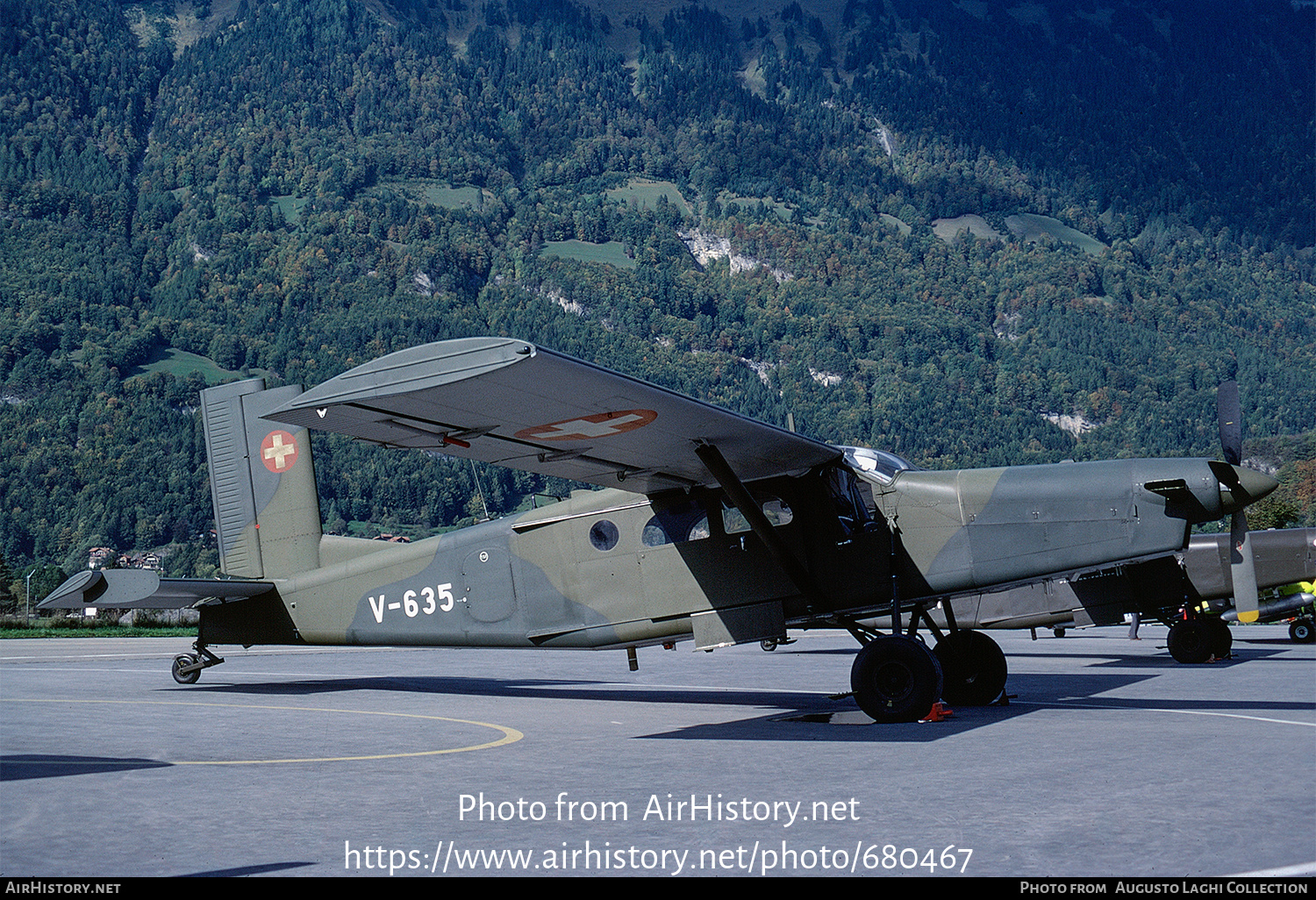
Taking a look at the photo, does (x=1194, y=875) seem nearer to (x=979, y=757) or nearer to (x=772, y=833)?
(x=772, y=833)

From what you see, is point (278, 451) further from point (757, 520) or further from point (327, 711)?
point (757, 520)

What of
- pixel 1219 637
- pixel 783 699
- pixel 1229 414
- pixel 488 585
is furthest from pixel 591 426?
pixel 1219 637

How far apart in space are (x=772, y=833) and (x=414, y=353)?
14.1 feet

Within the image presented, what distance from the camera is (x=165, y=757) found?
29.9 ft

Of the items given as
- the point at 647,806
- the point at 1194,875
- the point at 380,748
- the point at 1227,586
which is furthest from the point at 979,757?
the point at 1227,586

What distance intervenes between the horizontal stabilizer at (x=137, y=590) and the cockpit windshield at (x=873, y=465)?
814 centimetres

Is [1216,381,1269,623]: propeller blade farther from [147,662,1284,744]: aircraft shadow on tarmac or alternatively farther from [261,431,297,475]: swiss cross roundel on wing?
[261,431,297,475]: swiss cross roundel on wing

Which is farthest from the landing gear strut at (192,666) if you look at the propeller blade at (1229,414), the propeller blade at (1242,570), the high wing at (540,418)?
the propeller blade at (1229,414)

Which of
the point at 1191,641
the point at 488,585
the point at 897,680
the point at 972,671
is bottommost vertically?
the point at 1191,641

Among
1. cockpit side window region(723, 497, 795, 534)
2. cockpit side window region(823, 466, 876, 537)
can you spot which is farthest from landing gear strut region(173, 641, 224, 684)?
cockpit side window region(823, 466, 876, 537)

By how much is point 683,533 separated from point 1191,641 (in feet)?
42.1

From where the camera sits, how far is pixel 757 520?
11820 millimetres

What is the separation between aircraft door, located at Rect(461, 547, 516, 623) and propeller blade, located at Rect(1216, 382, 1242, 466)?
787 cm

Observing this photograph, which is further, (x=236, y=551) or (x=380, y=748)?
(x=236, y=551)
